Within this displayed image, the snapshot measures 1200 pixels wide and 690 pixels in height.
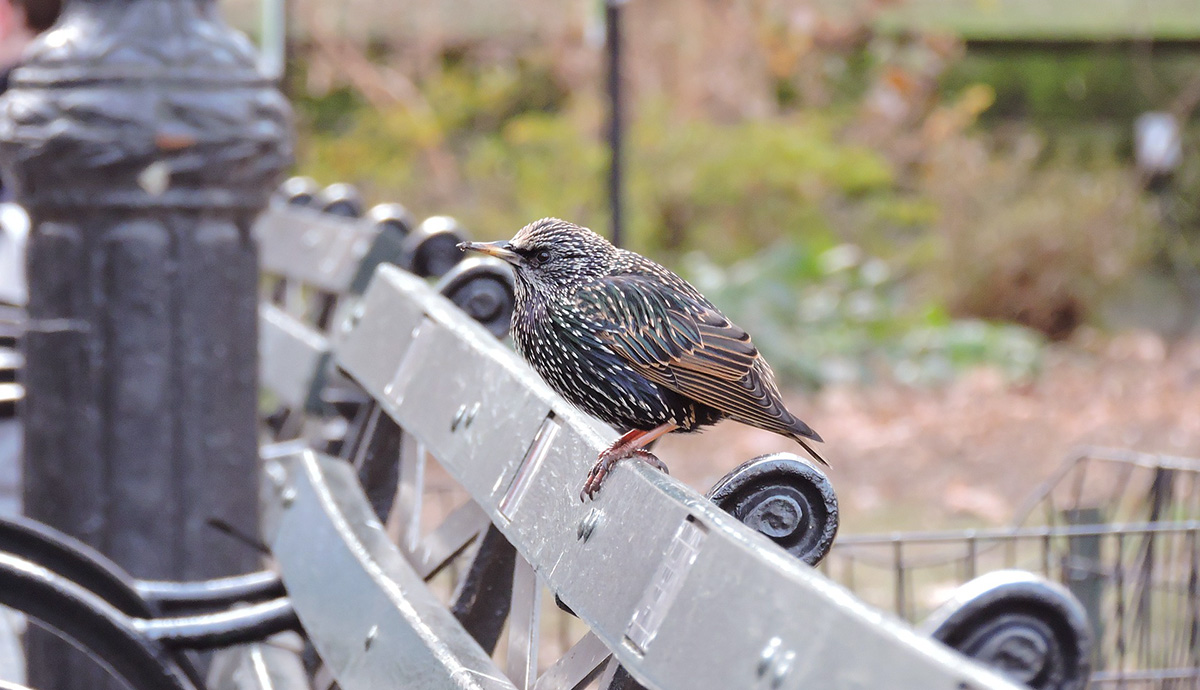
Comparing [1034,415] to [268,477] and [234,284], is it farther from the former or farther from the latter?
[234,284]

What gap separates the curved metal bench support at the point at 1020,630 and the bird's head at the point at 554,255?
3.71 feet

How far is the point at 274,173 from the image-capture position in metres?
3.21

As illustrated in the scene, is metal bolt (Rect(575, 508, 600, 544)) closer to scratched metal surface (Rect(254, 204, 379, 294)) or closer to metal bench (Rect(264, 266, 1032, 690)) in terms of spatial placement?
metal bench (Rect(264, 266, 1032, 690))

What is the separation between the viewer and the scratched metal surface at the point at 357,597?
1815 mm

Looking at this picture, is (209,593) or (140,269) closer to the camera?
(209,593)

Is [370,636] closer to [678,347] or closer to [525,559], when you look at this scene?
[525,559]

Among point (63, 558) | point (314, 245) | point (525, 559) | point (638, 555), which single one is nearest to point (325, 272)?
point (314, 245)

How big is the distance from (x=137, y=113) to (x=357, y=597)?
4.30ft

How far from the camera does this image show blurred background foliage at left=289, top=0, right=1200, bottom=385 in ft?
32.3

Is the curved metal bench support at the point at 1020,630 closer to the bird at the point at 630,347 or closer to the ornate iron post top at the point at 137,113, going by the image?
the bird at the point at 630,347

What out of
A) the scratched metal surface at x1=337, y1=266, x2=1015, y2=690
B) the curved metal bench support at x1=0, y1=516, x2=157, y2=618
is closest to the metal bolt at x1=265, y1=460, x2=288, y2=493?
the curved metal bench support at x1=0, y1=516, x2=157, y2=618

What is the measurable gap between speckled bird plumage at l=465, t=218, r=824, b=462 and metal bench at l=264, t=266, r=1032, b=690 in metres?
0.09

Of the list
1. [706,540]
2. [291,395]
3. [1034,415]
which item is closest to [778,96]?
[1034,415]

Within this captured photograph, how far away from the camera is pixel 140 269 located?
3.10 metres
